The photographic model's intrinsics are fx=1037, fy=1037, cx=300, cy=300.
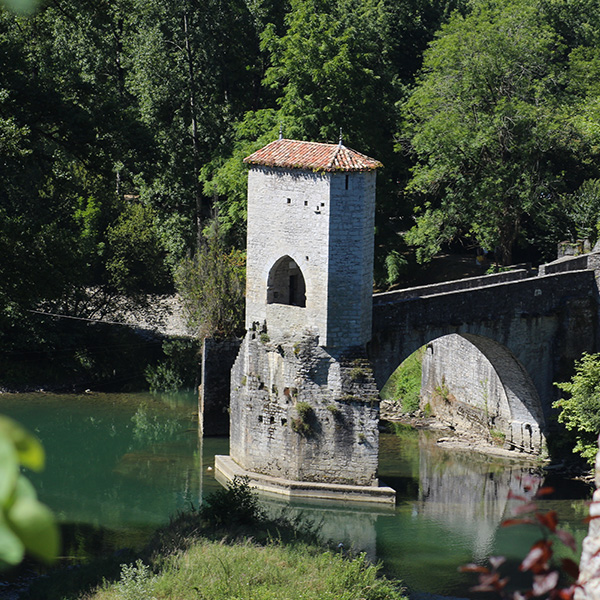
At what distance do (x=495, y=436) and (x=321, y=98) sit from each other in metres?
9.23

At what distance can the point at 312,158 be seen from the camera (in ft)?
56.3

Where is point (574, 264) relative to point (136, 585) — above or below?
above

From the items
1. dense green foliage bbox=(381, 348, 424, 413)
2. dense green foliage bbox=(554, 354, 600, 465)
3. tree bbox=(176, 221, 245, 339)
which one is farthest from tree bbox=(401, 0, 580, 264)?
dense green foliage bbox=(554, 354, 600, 465)

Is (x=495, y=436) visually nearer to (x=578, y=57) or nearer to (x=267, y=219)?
(x=267, y=219)

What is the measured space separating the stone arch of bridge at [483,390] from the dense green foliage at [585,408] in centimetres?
114

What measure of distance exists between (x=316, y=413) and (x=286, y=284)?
95.9 inches

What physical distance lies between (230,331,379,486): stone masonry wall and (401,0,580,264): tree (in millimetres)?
7835

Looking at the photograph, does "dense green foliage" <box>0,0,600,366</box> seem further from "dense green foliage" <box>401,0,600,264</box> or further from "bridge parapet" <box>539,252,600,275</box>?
"bridge parapet" <box>539,252,600,275</box>

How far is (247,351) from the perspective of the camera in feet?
60.4

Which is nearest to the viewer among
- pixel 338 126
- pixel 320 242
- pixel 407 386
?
pixel 320 242

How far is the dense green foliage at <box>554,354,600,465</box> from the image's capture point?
730 inches

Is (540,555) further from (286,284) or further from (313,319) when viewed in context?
(286,284)

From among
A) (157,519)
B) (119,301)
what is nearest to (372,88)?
(119,301)

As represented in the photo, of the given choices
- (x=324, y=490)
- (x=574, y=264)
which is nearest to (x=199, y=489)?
(x=324, y=490)
